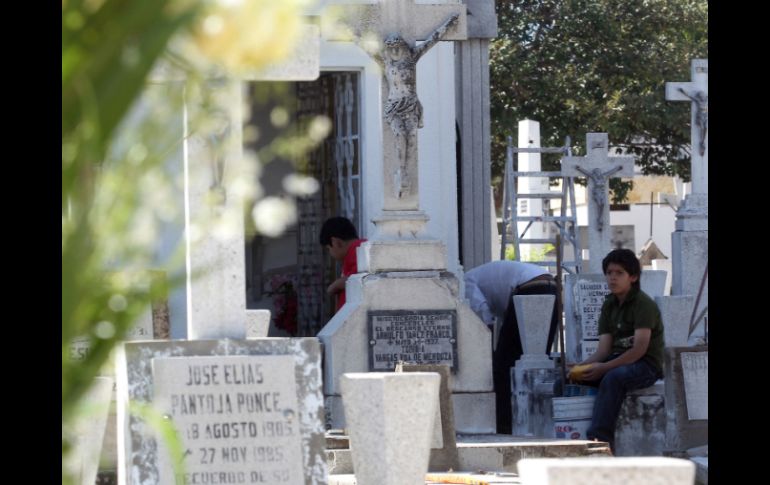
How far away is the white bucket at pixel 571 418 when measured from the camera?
31.1 ft

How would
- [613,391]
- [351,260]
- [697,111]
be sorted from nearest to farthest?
[613,391], [351,260], [697,111]

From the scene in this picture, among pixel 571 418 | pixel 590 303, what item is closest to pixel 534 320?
pixel 590 303

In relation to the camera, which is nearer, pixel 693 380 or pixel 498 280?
pixel 693 380

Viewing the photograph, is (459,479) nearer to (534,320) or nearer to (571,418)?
(571,418)

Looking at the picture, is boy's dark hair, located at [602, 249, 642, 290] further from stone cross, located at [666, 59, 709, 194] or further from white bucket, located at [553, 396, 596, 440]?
stone cross, located at [666, 59, 709, 194]

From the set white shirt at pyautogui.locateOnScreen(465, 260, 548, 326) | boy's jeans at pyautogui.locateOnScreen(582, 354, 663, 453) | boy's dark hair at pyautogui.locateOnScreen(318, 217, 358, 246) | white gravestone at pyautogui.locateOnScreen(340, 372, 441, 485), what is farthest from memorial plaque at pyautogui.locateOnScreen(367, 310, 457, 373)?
white gravestone at pyautogui.locateOnScreen(340, 372, 441, 485)

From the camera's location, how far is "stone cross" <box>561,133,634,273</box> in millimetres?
13836

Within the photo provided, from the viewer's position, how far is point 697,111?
1358 centimetres

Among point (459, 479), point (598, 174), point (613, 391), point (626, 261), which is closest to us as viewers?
point (459, 479)

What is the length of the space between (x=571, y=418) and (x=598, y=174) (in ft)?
16.3

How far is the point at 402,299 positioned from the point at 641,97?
40.4 ft

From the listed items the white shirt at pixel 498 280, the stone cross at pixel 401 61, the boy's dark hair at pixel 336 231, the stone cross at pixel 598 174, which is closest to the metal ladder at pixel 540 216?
the stone cross at pixel 598 174

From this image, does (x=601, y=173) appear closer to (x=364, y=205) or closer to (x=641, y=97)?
(x=364, y=205)
